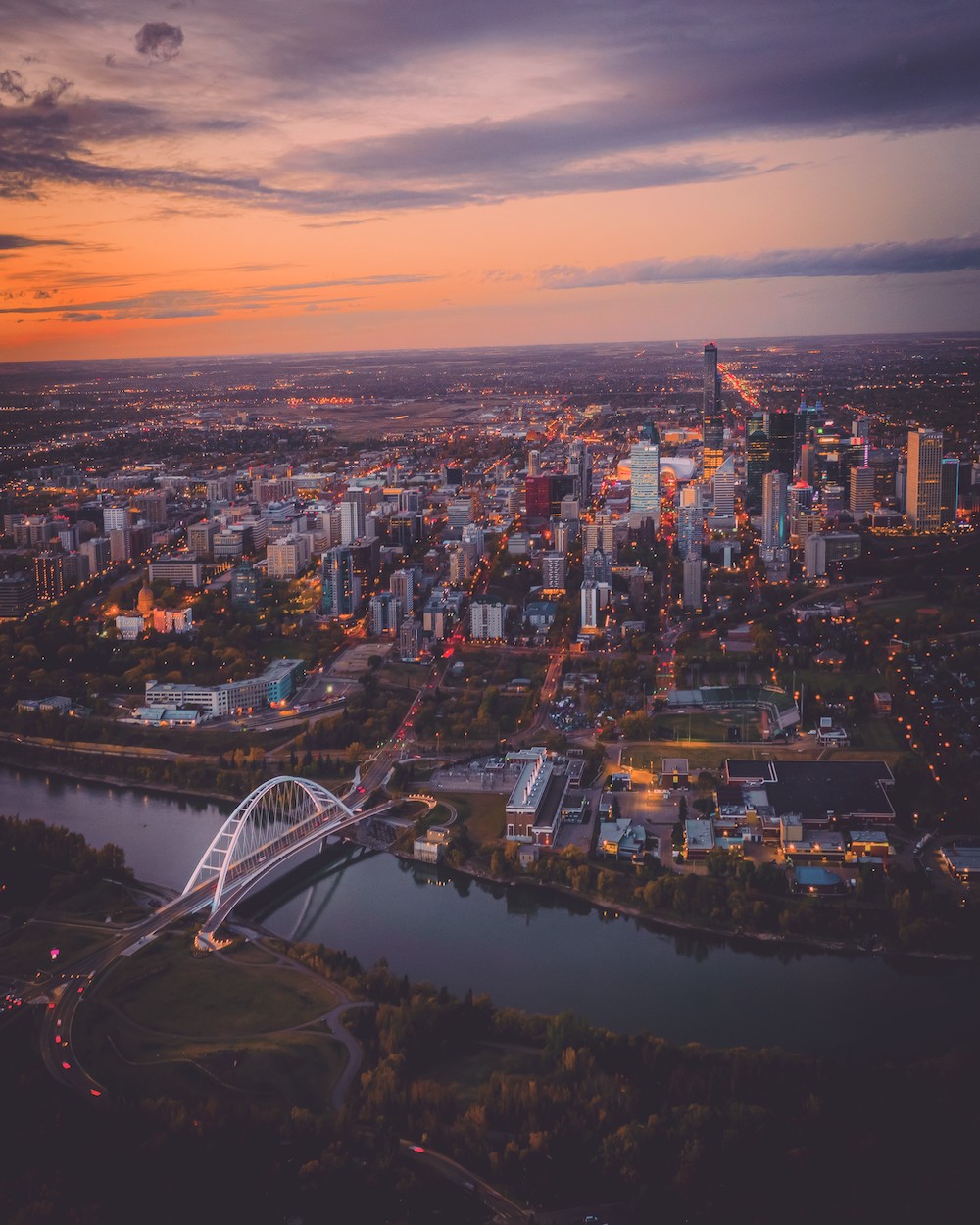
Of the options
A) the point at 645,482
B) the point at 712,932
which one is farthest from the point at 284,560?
the point at 712,932

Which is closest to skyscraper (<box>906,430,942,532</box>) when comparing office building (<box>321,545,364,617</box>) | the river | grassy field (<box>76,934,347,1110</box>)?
office building (<box>321,545,364,617</box>)

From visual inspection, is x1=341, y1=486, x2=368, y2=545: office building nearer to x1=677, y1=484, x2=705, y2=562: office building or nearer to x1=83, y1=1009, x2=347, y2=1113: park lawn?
x1=677, y1=484, x2=705, y2=562: office building

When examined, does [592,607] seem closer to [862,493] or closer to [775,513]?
[775,513]

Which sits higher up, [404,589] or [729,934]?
[404,589]

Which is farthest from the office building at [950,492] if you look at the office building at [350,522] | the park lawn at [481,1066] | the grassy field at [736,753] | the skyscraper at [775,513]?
the park lawn at [481,1066]

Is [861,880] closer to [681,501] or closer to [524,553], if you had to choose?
[524,553]
